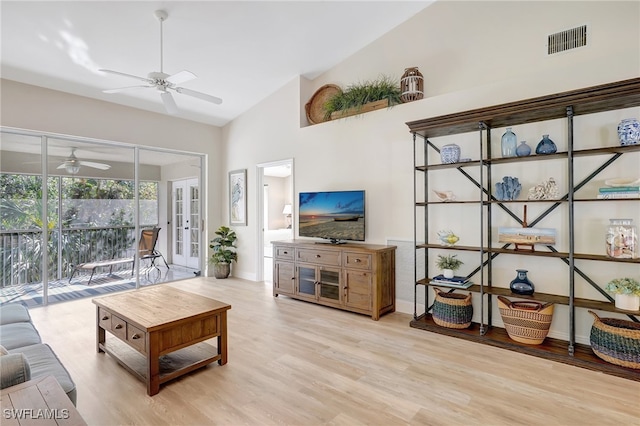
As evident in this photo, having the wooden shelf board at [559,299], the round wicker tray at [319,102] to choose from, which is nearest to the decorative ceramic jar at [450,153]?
the wooden shelf board at [559,299]

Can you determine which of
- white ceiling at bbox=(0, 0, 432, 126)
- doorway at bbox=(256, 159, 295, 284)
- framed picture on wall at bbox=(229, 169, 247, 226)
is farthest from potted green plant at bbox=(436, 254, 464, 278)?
doorway at bbox=(256, 159, 295, 284)

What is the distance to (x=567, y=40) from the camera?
→ 10.2ft

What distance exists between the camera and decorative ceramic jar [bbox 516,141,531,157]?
9.82ft

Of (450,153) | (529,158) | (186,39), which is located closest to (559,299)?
(529,158)

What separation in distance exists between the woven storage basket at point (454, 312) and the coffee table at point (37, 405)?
3.06 m

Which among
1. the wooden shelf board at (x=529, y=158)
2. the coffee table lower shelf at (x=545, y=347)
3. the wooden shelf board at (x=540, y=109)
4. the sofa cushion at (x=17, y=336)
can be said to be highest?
the wooden shelf board at (x=540, y=109)

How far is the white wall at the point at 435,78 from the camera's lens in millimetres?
2928

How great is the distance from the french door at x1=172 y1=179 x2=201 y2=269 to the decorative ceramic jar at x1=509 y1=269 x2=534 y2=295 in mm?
5233

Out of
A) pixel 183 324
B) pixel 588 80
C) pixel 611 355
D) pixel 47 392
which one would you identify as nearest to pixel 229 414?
pixel 183 324

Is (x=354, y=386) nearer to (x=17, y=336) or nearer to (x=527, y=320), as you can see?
(x=527, y=320)

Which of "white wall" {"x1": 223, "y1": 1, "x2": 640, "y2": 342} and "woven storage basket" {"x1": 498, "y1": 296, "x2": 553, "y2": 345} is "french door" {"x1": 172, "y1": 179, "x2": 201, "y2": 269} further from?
"woven storage basket" {"x1": 498, "y1": 296, "x2": 553, "y2": 345}

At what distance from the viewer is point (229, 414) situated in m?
2.01

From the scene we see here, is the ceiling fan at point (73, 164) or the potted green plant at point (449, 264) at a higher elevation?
the ceiling fan at point (73, 164)

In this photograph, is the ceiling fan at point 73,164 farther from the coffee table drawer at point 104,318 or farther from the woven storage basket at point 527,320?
the woven storage basket at point 527,320
